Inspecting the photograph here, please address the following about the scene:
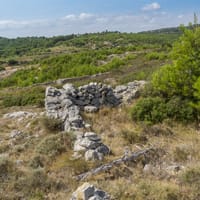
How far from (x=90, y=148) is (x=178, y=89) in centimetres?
600

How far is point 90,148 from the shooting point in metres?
8.59

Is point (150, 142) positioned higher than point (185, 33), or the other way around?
point (185, 33)

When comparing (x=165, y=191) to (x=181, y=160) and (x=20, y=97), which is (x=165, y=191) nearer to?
(x=181, y=160)

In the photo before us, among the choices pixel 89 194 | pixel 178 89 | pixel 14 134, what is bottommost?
pixel 14 134

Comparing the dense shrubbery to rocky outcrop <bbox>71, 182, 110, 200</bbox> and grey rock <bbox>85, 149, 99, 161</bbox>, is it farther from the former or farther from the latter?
rocky outcrop <bbox>71, 182, 110, 200</bbox>

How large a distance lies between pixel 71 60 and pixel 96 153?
180ft

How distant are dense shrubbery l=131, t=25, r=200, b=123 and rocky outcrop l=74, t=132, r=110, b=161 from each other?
3.58 m

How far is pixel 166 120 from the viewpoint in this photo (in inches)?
459

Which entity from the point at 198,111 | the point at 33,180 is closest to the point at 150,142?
the point at 198,111

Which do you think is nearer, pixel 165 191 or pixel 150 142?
pixel 165 191

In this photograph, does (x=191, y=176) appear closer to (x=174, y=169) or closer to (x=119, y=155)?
(x=174, y=169)

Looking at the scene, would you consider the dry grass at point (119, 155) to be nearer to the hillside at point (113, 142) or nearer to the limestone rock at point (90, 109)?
the hillside at point (113, 142)

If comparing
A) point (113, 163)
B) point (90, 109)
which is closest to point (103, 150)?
point (113, 163)

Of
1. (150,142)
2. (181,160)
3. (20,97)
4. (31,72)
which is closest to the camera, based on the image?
(181,160)
